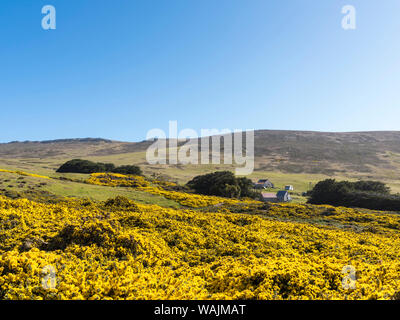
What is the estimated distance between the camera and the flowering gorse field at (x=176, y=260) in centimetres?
731

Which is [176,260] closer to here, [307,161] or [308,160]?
[307,161]

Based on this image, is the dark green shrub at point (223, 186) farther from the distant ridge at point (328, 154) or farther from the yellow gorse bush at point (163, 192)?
the distant ridge at point (328, 154)

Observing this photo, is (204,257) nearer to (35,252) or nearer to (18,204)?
(35,252)

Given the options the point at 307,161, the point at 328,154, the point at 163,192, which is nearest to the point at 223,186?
the point at 163,192

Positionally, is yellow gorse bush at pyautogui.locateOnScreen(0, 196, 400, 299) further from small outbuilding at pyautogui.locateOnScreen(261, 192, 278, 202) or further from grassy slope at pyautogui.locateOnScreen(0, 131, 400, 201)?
grassy slope at pyautogui.locateOnScreen(0, 131, 400, 201)

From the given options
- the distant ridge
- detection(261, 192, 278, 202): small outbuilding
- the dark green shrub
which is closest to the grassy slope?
the distant ridge

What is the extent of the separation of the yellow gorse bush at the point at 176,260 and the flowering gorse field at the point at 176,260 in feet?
0.10

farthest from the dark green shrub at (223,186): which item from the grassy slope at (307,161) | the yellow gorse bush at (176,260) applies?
the yellow gorse bush at (176,260)

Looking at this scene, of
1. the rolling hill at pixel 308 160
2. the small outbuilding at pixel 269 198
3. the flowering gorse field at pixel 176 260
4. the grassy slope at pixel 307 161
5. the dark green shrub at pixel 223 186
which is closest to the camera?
the flowering gorse field at pixel 176 260

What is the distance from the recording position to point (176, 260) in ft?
35.7

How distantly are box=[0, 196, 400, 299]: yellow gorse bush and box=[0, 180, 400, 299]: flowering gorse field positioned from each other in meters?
0.03
